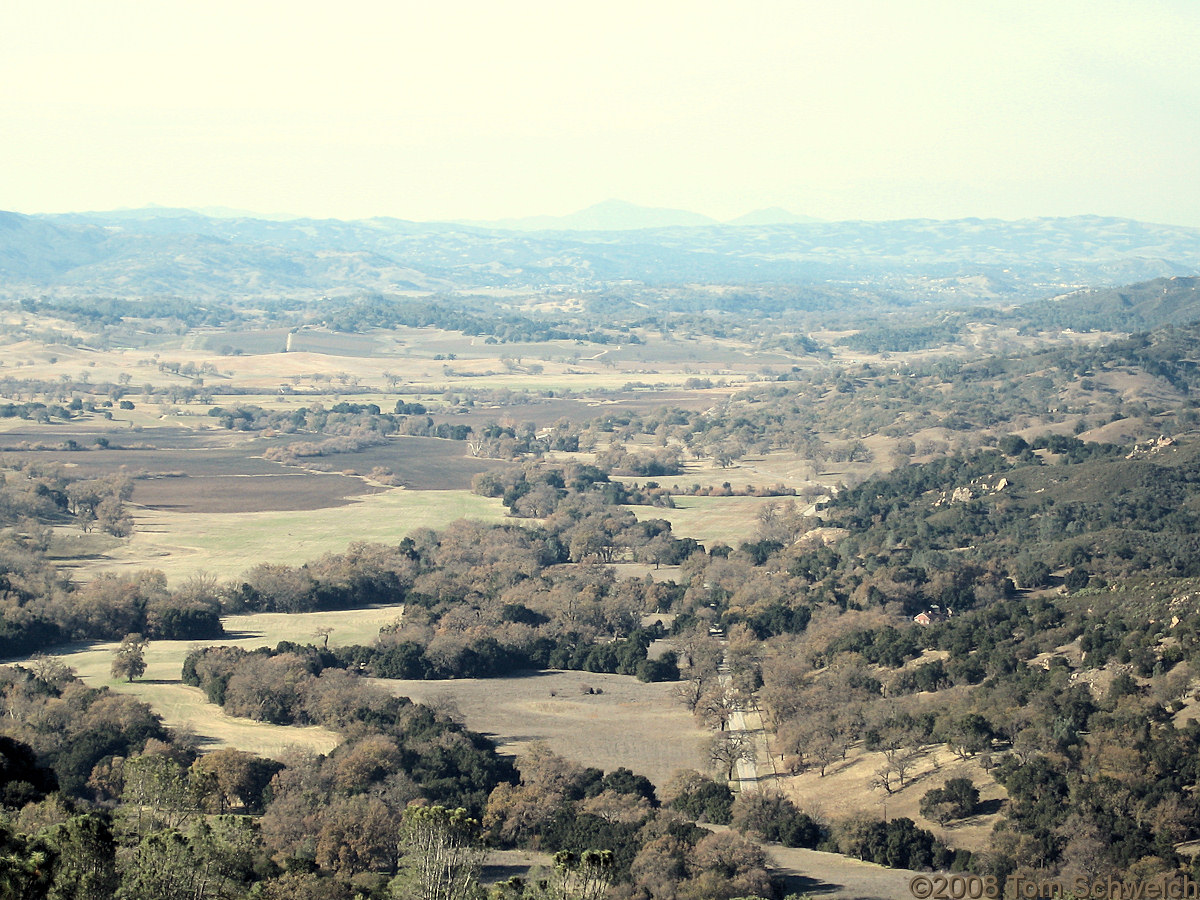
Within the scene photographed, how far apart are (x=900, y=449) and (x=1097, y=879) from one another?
8044cm

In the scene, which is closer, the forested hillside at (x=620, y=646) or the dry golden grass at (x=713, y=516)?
the forested hillside at (x=620, y=646)

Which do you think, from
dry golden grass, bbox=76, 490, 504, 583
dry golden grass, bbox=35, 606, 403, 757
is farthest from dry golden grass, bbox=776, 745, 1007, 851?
dry golden grass, bbox=76, 490, 504, 583

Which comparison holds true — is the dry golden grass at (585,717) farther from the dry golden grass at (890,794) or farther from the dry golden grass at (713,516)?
the dry golden grass at (713,516)

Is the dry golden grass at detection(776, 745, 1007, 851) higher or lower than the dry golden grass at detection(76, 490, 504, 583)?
higher

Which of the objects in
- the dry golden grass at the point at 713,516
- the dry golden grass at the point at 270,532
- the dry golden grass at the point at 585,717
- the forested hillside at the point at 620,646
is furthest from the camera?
the dry golden grass at the point at 713,516

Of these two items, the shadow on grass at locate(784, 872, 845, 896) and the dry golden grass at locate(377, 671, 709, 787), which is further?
the dry golden grass at locate(377, 671, 709, 787)

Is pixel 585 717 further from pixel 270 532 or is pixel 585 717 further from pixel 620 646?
pixel 270 532

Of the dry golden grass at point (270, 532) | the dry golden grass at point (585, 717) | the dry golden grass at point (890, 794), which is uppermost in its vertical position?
the dry golden grass at point (890, 794)

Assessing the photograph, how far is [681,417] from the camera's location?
13375cm

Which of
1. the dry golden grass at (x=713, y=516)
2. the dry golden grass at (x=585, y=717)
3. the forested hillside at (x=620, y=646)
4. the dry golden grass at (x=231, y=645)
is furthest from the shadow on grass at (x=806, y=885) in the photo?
the dry golden grass at (x=713, y=516)

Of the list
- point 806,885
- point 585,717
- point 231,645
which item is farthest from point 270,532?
point 806,885

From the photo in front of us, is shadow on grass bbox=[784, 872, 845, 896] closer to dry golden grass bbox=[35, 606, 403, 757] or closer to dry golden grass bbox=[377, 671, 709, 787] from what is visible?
dry golden grass bbox=[377, 671, 709, 787]

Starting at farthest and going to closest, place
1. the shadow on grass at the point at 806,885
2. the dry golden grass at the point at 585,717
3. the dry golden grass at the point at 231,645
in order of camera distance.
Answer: the dry golden grass at the point at 585,717
the dry golden grass at the point at 231,645
the shadow on grass at the point at 806,885

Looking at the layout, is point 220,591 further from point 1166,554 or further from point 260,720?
point 1166,554
